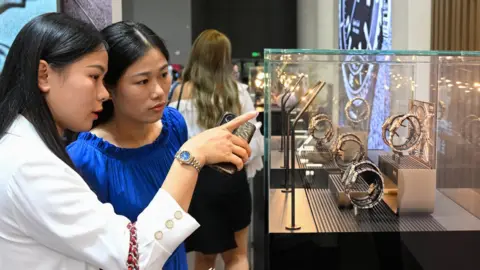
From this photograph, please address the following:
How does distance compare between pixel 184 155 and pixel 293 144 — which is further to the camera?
pixel 293 144

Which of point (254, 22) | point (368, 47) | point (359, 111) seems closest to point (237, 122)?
point (359, 111)

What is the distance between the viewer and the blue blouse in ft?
3.65

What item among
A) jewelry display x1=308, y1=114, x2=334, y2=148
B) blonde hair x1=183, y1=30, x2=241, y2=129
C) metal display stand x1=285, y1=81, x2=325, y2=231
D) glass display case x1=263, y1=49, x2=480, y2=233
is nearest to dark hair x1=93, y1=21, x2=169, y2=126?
glass display case x1=263, y1=49, x2=480, y2=233

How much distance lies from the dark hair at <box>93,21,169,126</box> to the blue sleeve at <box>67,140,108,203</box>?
0.46 feet

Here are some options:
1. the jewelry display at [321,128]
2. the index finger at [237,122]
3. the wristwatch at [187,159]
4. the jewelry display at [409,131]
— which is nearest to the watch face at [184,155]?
Answer: the wristwatch at [187,159]

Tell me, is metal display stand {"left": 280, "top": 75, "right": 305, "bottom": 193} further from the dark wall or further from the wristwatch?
the dark wall

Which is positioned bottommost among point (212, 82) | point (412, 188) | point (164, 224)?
point (412, 188)

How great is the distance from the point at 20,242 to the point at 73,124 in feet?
0.67

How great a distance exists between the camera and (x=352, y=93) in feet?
7.18

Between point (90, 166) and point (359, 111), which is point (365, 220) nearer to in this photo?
point (359, 111)

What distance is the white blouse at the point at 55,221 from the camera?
79 cm

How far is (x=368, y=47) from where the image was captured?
4152mm

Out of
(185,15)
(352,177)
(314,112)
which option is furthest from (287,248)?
(185,15)

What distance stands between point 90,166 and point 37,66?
0.32m
